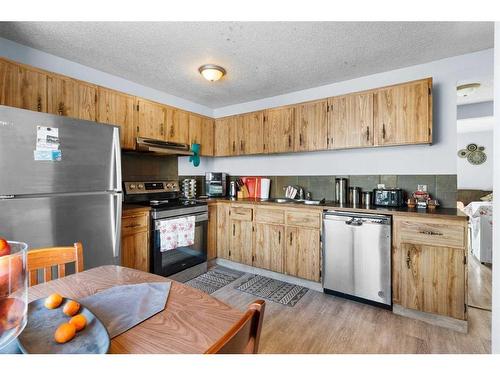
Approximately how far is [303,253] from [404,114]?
1777 mm

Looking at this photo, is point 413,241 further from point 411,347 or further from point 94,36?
point 94,36

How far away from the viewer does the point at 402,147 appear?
2709 mm

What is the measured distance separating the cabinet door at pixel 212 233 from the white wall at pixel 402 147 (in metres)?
0.81

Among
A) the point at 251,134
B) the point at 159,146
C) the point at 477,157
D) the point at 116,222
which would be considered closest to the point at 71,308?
the point at 116,222

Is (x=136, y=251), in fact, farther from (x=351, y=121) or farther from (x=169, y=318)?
(x=351, y=121)

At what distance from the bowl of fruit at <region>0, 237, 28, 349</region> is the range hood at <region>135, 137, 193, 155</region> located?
2322mm

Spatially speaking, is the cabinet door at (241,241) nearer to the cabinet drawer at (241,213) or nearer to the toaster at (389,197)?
the cabinet drawer at (241,213)

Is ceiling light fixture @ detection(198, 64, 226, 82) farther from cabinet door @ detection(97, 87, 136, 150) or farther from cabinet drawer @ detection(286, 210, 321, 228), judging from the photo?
cabinet drawer @ detection(286, 210, 321, 228)

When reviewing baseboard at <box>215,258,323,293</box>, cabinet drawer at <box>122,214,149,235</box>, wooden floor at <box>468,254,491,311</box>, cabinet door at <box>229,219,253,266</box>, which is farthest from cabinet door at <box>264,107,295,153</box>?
wooden floor at <box>468,254,491,311</box>

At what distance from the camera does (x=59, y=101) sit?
7.45 ft

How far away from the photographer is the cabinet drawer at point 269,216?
2.90 meters
